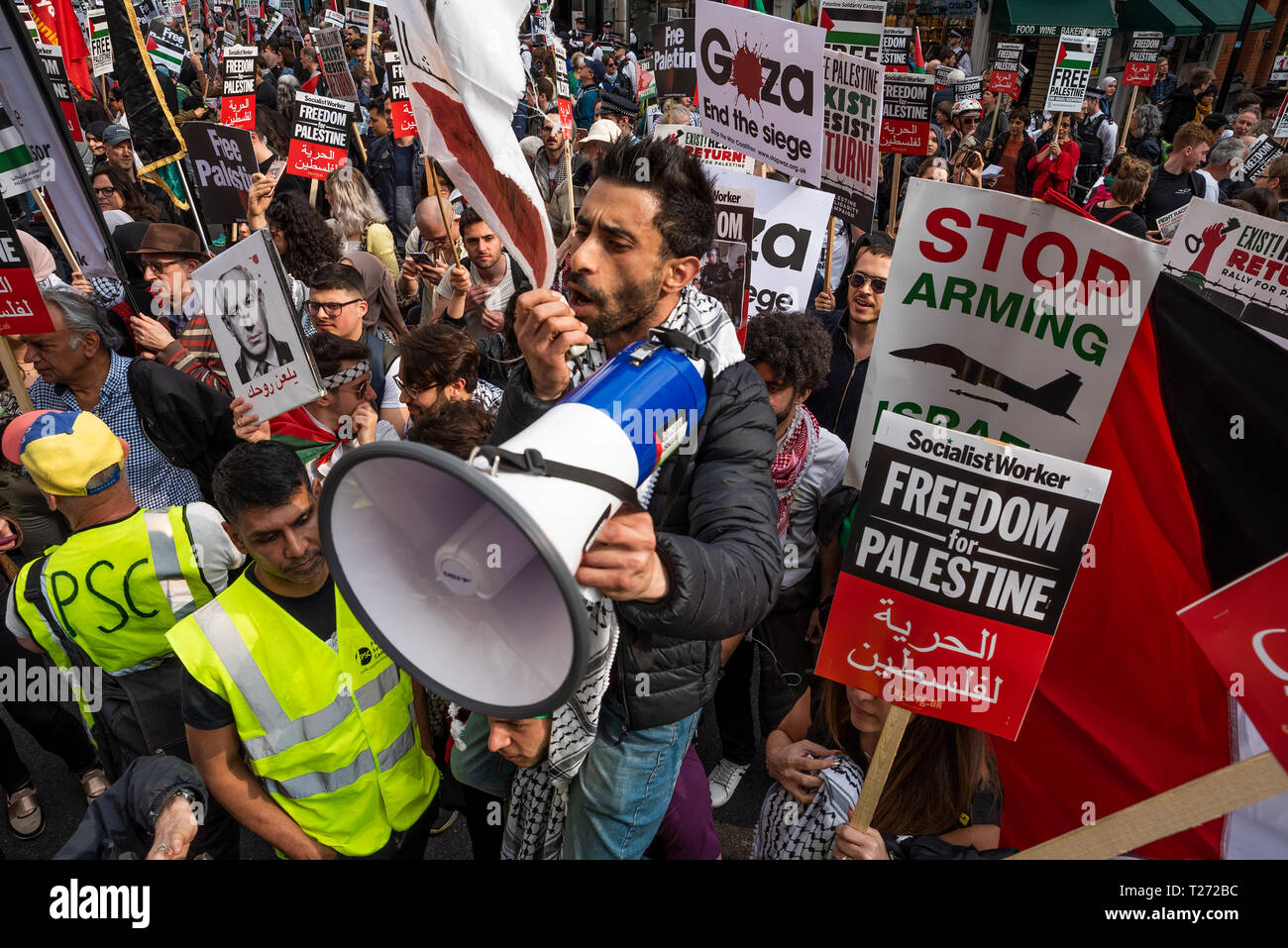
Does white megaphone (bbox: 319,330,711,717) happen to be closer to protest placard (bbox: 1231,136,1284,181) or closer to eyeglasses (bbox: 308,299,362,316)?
eyeglasses (bbox: 308,299,362,316)

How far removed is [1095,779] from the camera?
183cm

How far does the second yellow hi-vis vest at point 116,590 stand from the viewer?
2402 millimetres

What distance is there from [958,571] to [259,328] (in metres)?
2.44

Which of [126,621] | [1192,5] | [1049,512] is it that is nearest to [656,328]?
[1049,512]

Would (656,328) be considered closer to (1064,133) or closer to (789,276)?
(789,276)

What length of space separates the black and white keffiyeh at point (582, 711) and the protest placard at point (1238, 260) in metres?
2.94

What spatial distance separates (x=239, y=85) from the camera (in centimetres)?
718

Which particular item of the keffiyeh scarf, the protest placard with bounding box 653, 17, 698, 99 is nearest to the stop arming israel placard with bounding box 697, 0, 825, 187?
the keffiyeh scarf

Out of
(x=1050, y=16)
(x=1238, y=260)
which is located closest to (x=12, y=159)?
(x=1238, y=260)

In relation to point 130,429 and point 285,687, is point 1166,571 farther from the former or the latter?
point 130,429

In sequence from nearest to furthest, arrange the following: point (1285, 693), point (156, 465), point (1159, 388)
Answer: point (1285, 693) < point (1159, 388) < point (156, 465)

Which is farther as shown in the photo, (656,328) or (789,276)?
(789,276)

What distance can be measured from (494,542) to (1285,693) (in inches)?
49.3

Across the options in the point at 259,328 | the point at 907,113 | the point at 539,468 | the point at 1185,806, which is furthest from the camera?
the point at 907,113
